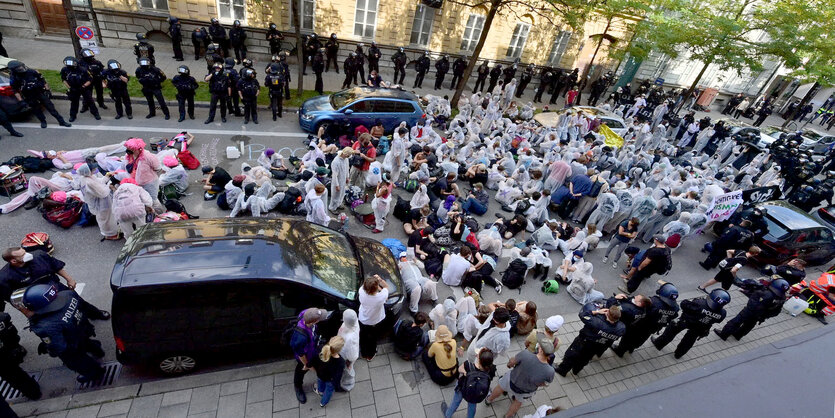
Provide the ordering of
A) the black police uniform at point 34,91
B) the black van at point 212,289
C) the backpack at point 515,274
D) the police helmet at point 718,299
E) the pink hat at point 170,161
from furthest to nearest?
the black police uniform at point 34,91 < the pink hat at point 170,161 < the backpack at point 515,274 < the police helmet at point 718,299 < the black van at point 212,289

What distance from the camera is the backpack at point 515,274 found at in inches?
289

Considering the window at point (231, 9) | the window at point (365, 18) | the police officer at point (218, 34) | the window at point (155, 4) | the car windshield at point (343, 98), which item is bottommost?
the car windshield at point (343, 98)

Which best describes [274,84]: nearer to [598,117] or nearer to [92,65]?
[92,65]

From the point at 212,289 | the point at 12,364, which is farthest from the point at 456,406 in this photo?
the point at 12,364

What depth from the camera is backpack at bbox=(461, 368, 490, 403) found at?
4.27 metres

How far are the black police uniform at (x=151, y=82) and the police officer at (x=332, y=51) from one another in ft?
26.6

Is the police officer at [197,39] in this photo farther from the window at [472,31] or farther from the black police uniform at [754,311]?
the black police uniform at [754,311]

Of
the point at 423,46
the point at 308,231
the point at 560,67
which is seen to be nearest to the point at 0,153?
the point at 308,231

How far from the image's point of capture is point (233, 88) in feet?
38.3

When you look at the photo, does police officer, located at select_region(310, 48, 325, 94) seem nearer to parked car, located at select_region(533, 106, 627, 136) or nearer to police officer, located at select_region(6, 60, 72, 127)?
police officer, located at select_region(6, 60, 72, 127)

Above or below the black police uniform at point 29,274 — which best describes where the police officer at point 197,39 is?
above

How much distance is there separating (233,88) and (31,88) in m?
4.57

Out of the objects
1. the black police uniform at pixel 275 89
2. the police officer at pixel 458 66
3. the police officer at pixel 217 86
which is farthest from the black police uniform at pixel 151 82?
the police officer at pixel 458 66

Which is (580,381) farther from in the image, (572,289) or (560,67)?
(560,67)
